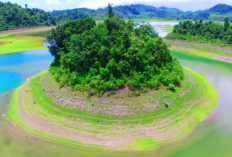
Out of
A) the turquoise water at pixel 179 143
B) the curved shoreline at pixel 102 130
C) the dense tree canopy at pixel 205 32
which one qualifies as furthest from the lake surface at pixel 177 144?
the dense tree canopy at pixel 205 32

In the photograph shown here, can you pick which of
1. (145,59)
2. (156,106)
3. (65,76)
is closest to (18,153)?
(65,76)

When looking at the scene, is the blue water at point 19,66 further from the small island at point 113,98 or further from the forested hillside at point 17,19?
the forested hillside at point 17,19

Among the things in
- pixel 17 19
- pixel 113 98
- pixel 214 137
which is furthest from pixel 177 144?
pixel 17 19

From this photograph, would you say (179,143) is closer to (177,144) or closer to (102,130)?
(177,144)

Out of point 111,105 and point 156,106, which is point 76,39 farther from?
point 156,106

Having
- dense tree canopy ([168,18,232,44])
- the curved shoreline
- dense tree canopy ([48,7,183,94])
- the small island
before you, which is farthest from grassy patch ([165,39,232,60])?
the curved shoreline
